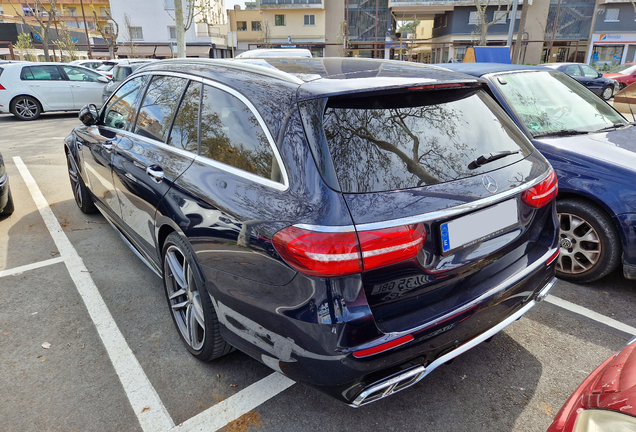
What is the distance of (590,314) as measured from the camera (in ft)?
10.2

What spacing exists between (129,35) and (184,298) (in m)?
51.6

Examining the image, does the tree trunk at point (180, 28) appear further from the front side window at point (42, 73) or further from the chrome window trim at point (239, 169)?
the chrome window trim at point (239, 169)

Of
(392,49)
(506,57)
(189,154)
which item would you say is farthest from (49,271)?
(392,49)

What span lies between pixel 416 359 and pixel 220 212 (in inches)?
44.2

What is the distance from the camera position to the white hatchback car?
12633 mm

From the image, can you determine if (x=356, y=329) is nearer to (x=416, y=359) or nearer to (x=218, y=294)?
(x=416, y=359)

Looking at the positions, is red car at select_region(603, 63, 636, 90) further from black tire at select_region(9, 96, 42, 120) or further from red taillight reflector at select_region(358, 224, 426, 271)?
black tire at select_region(9, 96, 42, 120)

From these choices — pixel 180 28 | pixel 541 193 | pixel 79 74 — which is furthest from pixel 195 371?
pixel 180 28

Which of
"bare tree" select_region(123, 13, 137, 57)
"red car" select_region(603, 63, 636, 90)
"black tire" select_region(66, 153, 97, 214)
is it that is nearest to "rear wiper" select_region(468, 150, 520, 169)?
"black tire" select_region(66, 153, 97, 214)

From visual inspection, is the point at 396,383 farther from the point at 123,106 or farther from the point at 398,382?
the point at 123,106

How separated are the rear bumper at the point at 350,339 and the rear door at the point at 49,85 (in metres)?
14.0

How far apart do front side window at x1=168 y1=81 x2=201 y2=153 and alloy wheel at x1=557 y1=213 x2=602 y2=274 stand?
2.91m

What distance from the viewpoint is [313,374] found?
1783mm

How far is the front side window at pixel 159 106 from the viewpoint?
Answer: 9.29 ft
